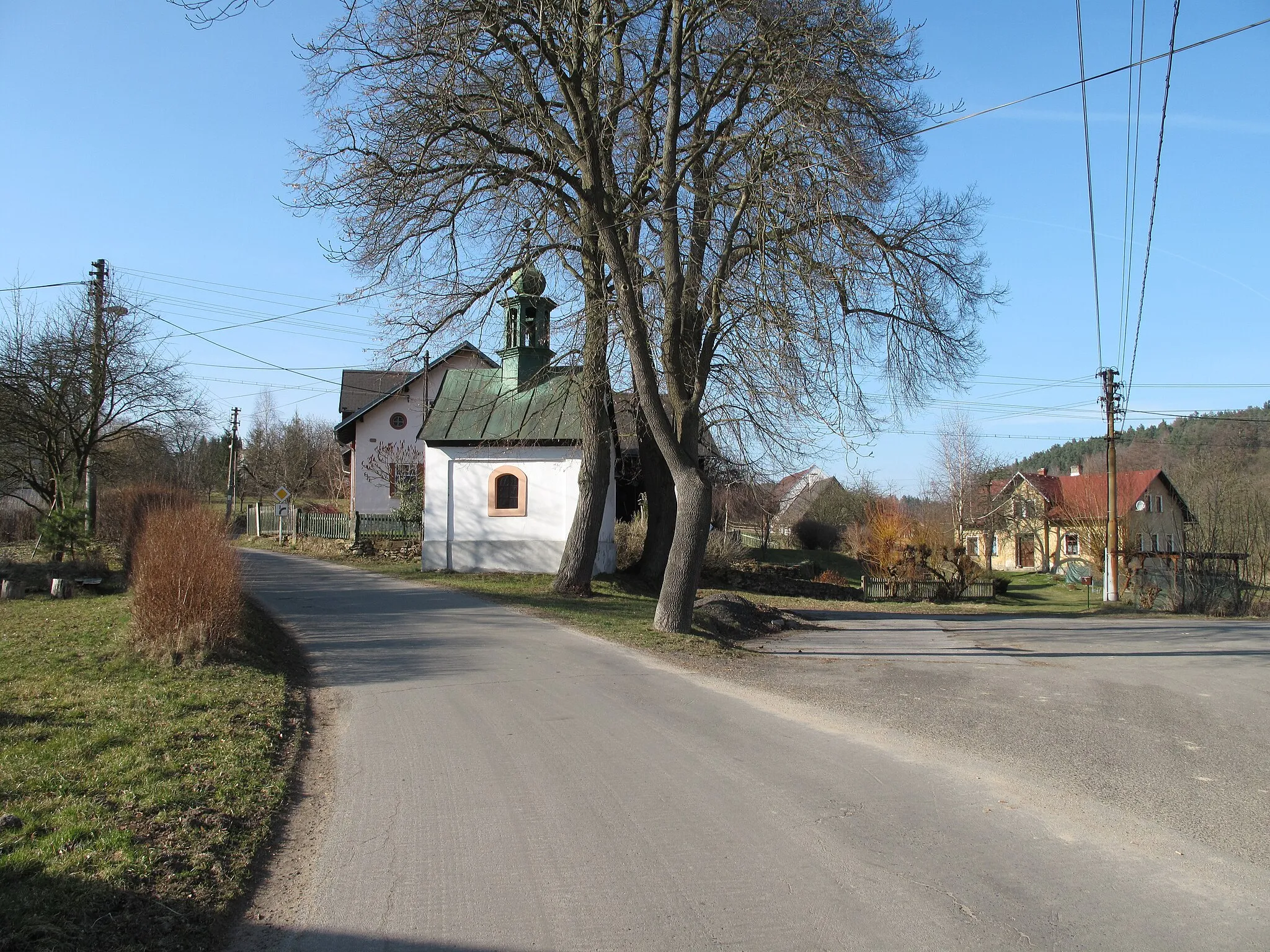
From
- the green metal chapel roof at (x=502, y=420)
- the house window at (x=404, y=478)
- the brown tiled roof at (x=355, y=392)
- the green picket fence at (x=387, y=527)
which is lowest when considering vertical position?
the green picket fence at (x=387, y=527)

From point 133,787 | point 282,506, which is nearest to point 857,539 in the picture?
point 282,506

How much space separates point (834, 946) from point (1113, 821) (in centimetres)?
277

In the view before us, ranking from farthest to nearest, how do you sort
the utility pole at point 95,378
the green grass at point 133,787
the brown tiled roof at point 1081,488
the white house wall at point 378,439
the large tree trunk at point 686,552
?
the brown tiled roof at point 1081,488 < the white house wall at point 378,439 < the utility pole at point 95,378 < the large tree trunk at point 686,552 < the green grass at point 133,787

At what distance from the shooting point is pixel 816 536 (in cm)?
5472

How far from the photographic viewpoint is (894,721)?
8.61 meters

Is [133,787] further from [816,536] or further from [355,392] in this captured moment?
[816,536]

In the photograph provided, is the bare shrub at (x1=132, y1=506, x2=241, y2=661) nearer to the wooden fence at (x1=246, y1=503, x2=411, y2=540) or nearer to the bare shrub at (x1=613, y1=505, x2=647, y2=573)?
the bare shrub at (x1=613, y1=505, x2=647, y2=573)

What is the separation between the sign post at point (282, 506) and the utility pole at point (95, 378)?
568cm

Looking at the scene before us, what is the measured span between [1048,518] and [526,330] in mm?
41157

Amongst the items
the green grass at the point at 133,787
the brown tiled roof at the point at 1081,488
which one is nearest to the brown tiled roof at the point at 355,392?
the brown tiled roof at the point at 1081,488

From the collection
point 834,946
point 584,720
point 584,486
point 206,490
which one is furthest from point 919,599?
Result: point 834,946

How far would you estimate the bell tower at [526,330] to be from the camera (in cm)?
1944

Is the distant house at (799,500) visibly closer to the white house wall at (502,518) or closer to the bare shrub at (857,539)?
the bare shrub at (857,539)

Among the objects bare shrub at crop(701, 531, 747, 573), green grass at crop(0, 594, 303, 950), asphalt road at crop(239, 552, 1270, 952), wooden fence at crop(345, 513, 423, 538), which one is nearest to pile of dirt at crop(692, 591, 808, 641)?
asphalt road at crop(239, 552, 1270, 952)
